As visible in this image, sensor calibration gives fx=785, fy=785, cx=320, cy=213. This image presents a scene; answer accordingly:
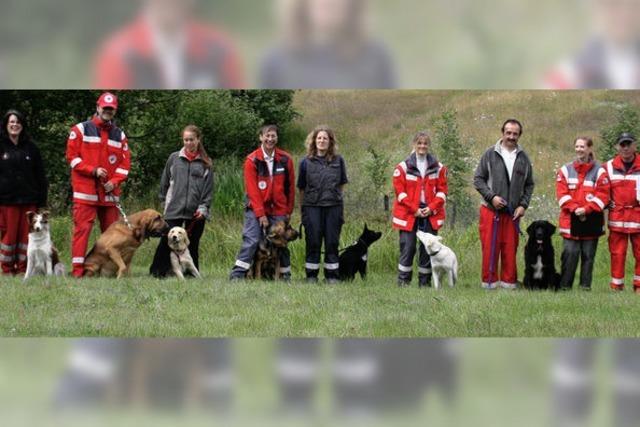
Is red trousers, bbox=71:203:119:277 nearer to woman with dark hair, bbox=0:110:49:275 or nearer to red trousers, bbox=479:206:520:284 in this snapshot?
woman with dark hair, bbox=0:110:49:275

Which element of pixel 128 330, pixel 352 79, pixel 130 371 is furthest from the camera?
pixel 128 330

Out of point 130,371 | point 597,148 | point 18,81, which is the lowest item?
point 130,371

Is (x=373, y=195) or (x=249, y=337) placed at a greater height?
(x=373, y=195)

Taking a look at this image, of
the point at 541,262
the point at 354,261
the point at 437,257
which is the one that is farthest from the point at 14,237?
the point at 541,262

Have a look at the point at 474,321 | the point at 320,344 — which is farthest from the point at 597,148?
the point at 320,344

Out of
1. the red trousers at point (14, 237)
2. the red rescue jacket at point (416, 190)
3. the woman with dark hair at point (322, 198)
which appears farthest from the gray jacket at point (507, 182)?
the red trousers at point (14, 237)

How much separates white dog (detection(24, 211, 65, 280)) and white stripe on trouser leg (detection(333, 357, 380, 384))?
5.59 metres

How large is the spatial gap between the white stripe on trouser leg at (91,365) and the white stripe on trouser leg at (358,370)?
1393 millimetres

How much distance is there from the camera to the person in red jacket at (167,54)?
2.64 m

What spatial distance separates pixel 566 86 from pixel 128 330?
4.45 m

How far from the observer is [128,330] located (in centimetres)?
644

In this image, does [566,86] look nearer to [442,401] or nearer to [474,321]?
[442,401]

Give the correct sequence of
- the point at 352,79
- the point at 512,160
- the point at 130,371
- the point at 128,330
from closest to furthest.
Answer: the point at 352,79 → the point at 130,371 → the point at 128,330 → the point at 512,160

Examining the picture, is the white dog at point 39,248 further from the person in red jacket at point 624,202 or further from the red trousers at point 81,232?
the person in red jacket at point 624,202
